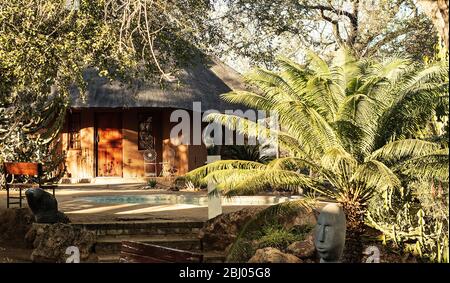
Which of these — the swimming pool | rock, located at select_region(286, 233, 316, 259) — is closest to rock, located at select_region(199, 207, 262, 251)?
rock, located at select_region(286, 233, 316, 259)

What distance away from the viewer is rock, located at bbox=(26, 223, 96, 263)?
11297 millimetres

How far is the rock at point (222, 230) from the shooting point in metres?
11.6

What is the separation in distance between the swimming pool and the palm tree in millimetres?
5570

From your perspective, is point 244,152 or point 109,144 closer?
point 244,152

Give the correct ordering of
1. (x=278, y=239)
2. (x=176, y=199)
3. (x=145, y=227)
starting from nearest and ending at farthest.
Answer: (x=278, y=239) < (x=145, y=227) < (x=176, y=199)

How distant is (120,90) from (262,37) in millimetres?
7584

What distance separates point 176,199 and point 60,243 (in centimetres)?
650

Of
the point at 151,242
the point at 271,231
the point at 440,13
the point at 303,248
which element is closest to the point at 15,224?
the point at 151,242

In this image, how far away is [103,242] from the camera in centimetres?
1159

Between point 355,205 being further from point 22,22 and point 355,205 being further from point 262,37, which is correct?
point 262,37

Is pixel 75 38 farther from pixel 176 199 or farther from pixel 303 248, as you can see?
pixel 176 199

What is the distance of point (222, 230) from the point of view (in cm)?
1166

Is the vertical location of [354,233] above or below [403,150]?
below
